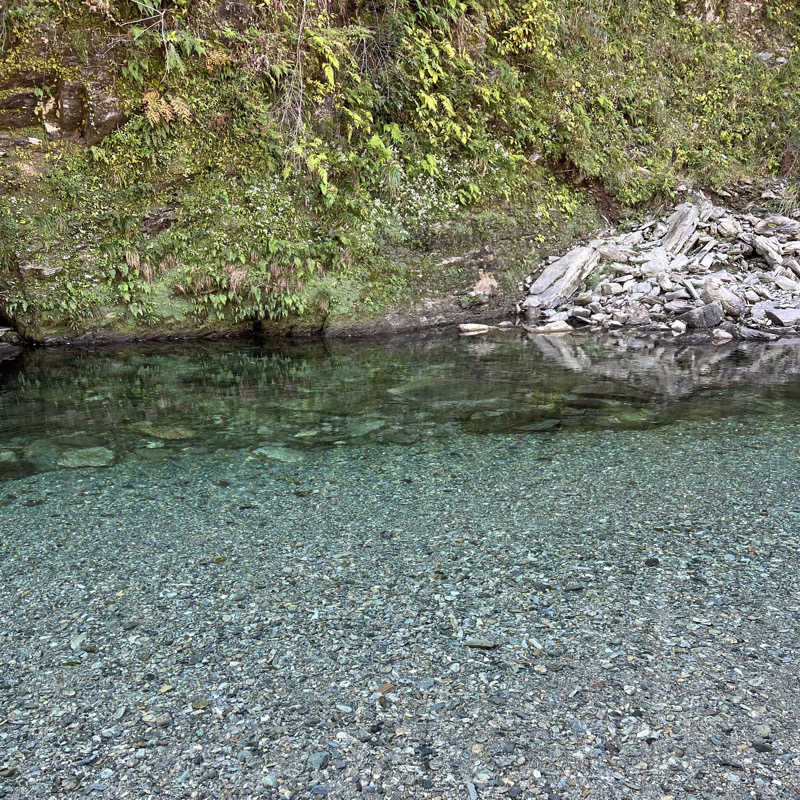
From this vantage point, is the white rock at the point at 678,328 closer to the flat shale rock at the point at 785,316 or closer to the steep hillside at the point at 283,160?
the flat shale rock at the point at 785,316

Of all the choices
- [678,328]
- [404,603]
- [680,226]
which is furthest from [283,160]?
[404,603]

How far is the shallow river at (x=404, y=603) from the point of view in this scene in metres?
2.32

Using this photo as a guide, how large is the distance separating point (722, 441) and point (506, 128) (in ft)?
33.6

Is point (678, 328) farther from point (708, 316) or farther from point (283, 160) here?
point (283, 160)

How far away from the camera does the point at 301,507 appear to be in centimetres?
464

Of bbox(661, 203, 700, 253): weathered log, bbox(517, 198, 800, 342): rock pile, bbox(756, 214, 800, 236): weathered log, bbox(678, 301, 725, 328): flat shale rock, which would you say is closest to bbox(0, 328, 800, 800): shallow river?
bbox(678, 301, 725, 328): flat shale rock

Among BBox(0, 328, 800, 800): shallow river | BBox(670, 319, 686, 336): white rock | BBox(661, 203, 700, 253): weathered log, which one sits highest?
BBox(0, 328, 800, 800): shallow river

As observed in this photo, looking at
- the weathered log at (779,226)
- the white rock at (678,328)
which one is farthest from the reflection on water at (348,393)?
the weathered log at (779,226)

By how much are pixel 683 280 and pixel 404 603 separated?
11.0 m

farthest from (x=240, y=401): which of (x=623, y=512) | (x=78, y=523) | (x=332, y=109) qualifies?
(x=332, y=109)

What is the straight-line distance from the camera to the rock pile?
1130cm

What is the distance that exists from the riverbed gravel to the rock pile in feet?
22.6

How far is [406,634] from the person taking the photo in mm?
3086

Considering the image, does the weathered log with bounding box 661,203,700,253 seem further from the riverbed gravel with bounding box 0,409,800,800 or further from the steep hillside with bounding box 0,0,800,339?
the riverbed gravel with bounding box 0,409,800,800
